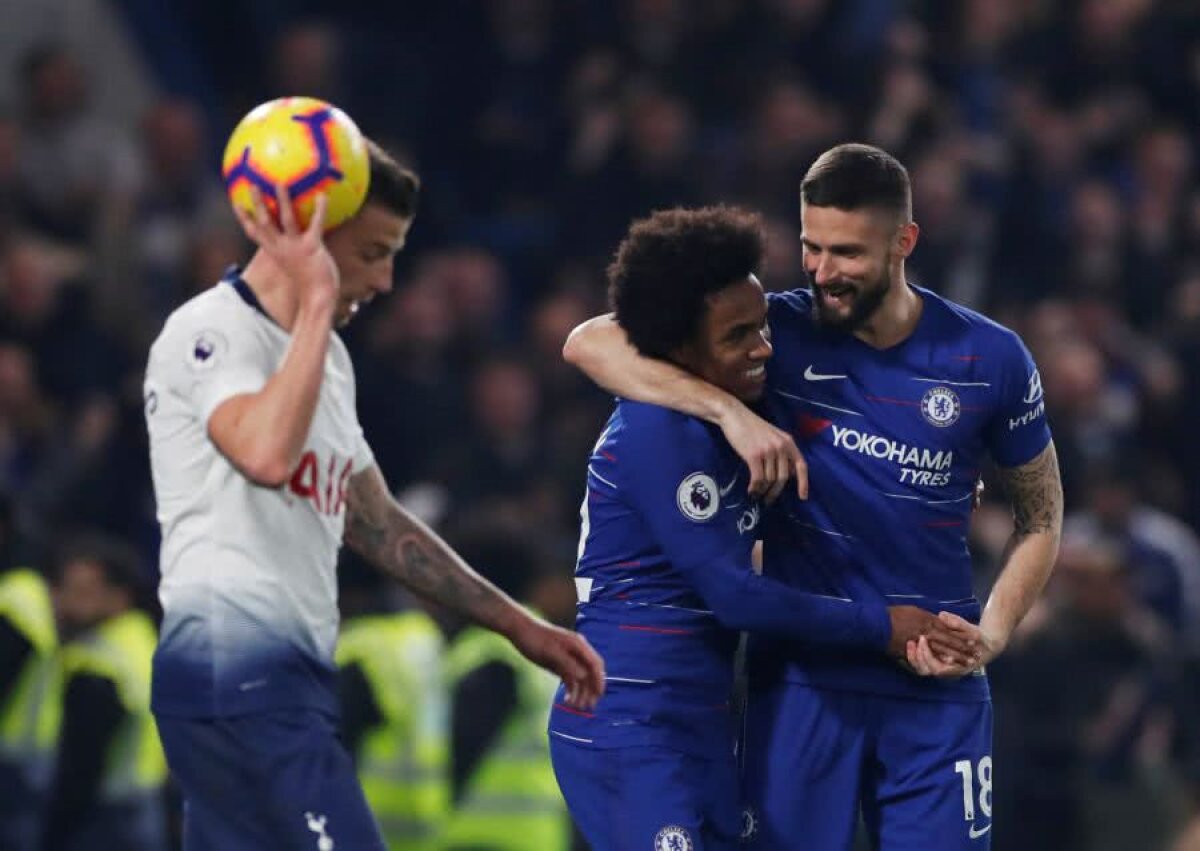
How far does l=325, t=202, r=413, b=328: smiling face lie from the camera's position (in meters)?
5.24

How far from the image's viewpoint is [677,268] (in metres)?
5.71

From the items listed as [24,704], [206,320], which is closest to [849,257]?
[206,320]

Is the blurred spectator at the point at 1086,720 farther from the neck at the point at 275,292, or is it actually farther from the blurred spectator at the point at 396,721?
the neck at the point at 275,292

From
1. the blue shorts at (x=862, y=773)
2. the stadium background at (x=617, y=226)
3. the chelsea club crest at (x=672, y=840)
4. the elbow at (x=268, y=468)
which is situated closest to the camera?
the elbow at (x=268, y=468)

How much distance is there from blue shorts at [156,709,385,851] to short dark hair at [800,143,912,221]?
190 centimetres

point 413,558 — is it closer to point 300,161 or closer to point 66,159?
point 300,161

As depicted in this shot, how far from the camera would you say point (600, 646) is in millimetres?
5809

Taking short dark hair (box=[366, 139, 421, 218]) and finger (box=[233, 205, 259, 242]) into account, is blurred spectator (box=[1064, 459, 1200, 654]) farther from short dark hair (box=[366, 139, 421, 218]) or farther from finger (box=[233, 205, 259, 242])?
finger (box=[233, 205, 259, 242])

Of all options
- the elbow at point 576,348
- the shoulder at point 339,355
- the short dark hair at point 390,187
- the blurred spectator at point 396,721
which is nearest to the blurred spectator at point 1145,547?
the blurred spectator at point 396,721

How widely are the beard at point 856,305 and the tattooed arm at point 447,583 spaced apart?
1.04m

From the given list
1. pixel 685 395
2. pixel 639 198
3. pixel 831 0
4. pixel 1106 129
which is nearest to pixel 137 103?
pixel 639 198

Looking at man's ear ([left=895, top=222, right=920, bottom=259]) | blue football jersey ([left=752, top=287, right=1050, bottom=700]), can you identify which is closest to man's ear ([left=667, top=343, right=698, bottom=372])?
blue football jersey ([left=752, top=287, right=1050, bottom=700])

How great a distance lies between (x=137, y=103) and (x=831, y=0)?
421 centimetres

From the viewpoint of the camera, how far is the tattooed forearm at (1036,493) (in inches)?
242
